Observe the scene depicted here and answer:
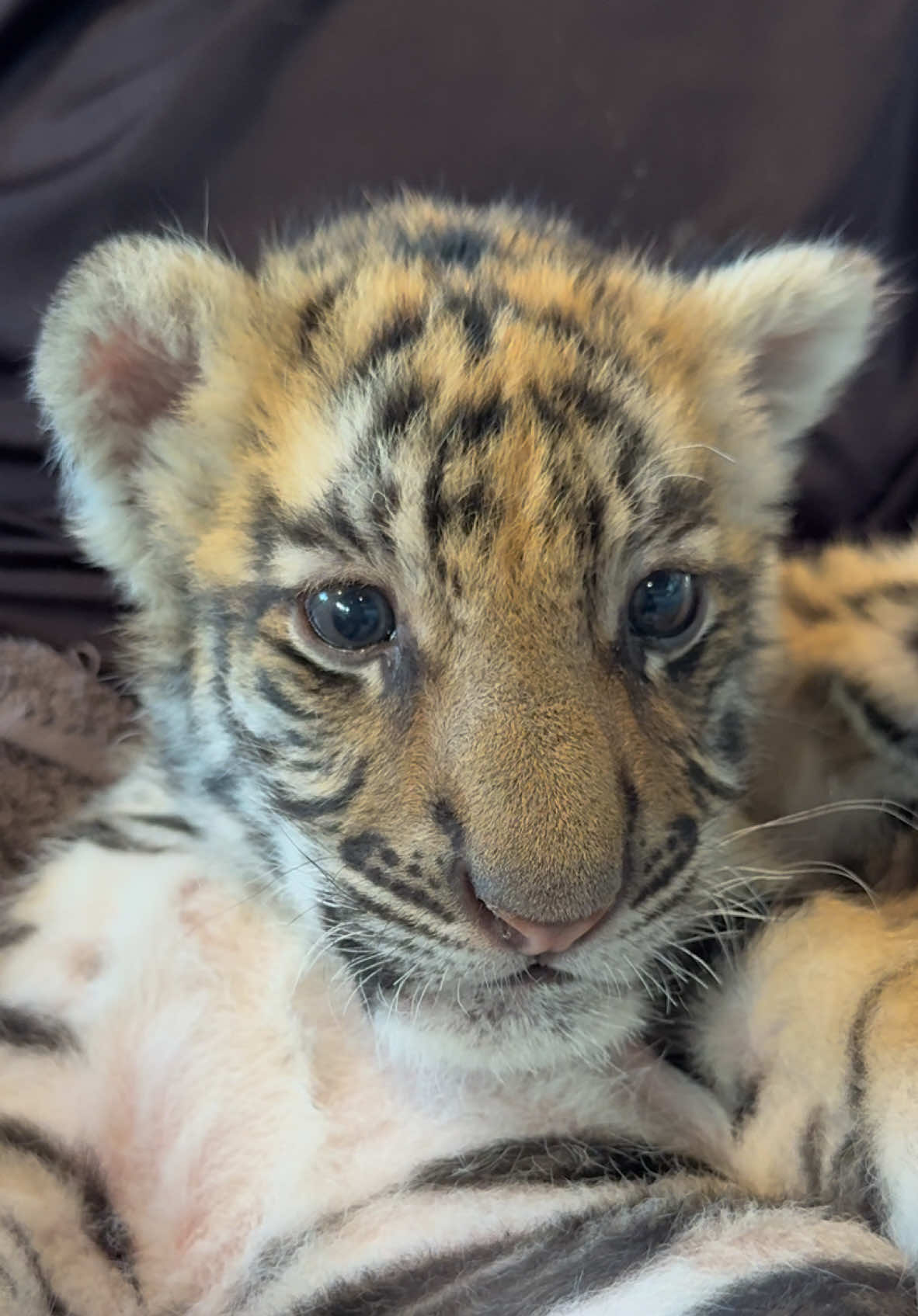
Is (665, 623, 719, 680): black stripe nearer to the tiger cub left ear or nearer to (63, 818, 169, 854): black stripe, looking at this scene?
the tiger cub left ear

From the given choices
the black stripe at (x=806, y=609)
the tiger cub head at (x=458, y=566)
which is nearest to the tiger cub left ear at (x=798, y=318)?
the tiger cub head at (x=458, y=566)

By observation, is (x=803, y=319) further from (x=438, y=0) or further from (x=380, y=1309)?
(x=380, y=1309)

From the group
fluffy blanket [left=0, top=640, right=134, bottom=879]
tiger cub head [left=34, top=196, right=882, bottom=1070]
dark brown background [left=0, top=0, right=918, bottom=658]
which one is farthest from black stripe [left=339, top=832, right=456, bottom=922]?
dark brown background [left=0, top=0, right=918, bottom=658]

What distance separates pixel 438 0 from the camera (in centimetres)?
160

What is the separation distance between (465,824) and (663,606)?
0.88 ft

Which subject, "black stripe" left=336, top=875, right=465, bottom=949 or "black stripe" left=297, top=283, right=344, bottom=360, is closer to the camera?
"black stripe" left=336, top=875, right=465, bottom=949

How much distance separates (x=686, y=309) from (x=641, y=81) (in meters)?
0.65

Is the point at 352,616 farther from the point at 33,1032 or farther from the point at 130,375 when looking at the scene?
the point at 33,1032

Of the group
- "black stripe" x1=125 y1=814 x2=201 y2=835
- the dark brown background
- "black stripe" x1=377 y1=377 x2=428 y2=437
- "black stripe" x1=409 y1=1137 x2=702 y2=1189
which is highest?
the dark brown background

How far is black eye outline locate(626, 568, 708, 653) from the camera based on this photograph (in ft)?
3.05

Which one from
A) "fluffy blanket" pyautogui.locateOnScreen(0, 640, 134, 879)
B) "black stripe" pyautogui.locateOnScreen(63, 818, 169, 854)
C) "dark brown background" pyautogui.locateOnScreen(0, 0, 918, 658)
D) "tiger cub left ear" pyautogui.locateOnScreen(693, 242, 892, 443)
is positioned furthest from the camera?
"dark brown background" pyautogui.locateOnScreen(0, 0, 918, 658)

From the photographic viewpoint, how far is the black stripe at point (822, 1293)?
31.0 inches

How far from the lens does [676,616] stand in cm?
96

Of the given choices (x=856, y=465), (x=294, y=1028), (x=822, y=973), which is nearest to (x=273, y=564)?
(x=294, y=1028)
